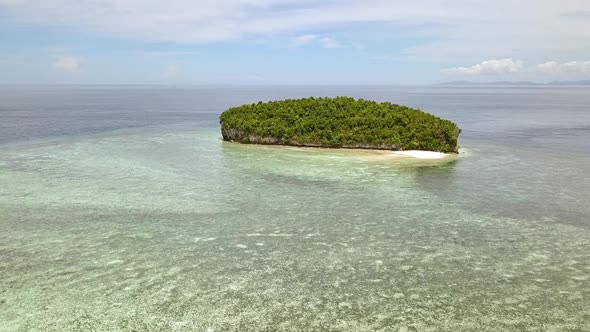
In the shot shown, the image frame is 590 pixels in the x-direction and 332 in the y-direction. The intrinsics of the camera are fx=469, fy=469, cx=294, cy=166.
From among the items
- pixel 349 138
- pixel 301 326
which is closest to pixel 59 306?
pixel 301 326

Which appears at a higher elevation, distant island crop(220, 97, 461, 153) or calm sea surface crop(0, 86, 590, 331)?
distant island crop(220, 97, 461, 153)

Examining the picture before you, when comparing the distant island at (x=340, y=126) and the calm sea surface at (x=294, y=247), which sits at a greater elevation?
the distant island at (x=340, y=126)

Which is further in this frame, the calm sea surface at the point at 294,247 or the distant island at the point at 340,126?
A: the distant island at the point at 340,126

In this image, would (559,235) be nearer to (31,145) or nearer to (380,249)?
(380,249)

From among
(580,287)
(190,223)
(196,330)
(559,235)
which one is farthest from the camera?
(190,223)

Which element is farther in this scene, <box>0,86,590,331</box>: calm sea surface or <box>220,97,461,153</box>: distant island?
<box>220,97,461,153</box>: distant island
